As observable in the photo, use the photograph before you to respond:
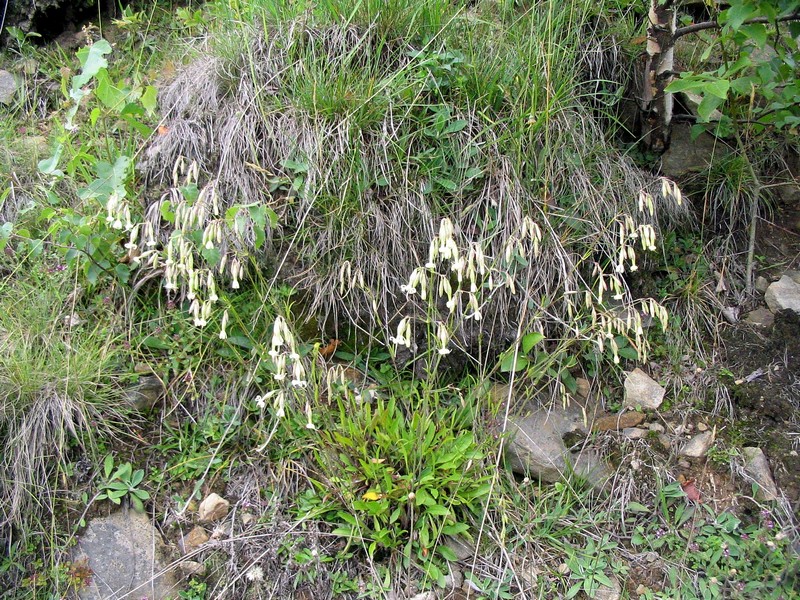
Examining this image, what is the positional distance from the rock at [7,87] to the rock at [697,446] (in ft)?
12.3

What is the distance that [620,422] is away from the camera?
2832mm

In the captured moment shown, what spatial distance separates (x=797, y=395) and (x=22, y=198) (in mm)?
3516

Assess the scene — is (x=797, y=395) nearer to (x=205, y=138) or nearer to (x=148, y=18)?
(x=205, y=138)

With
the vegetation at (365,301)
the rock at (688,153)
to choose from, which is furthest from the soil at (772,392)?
the rock at (688,153)

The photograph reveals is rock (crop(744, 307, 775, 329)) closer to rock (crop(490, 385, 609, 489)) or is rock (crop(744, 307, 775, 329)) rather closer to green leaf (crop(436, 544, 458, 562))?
rock (crop(490, 385, 609, 489))

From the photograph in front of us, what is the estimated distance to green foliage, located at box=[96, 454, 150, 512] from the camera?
245cm

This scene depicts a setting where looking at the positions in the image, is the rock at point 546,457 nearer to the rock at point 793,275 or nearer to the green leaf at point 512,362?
the green leaf at point 512,362

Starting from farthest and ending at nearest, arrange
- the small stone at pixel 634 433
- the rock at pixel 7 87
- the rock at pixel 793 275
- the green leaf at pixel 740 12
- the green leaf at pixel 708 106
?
the rock at pixel 7 87, the rock at pixel 793 275, the small stone at pixel 634 433, the green leaf at pixel 708 106, the green leaf at pixel 740 12

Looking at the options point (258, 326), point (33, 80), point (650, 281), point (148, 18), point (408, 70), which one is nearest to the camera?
point (258, 326)

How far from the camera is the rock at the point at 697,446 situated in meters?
2.73

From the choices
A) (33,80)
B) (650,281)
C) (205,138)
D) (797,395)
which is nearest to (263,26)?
(205,138)

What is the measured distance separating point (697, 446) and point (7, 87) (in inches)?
152

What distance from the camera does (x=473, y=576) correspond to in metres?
2.42

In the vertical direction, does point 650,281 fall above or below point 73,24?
below
